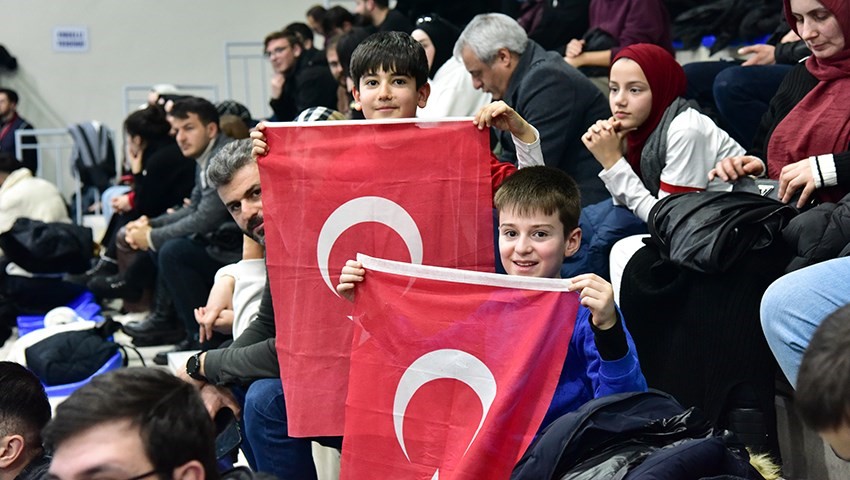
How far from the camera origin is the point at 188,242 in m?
6.13

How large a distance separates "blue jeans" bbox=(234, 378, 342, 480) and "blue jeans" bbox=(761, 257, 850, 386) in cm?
126

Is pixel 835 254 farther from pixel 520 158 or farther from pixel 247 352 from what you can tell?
pixel 247 352

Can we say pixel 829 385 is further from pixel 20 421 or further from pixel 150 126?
pixel 150 126

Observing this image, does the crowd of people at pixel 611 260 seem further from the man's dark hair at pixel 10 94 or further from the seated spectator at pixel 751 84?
the man's dark hair at pixel 10 94

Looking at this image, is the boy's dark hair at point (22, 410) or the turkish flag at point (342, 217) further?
the turkish flag at point (342, 217)

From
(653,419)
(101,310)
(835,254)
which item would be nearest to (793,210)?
(835,254)

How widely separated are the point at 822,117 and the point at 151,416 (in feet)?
7.95

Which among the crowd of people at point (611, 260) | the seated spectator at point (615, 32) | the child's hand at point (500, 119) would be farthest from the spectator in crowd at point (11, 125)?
the child's hand at point (500, 119)

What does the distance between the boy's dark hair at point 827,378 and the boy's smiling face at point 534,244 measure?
49.9 inches

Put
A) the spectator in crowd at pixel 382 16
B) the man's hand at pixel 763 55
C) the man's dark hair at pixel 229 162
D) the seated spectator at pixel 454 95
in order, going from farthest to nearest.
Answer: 1. the spectator in crowd at pixel 382 16
2. the seated spectator at pixel 454 95
3. the man's hand at pixel 763 55
4. the man's dark hair at pixel 229 162

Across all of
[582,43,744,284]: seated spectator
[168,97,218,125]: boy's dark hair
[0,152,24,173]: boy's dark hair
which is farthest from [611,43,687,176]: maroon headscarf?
[0,152,24,173]: boy's dark hair

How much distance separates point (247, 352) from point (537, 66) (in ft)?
6.28

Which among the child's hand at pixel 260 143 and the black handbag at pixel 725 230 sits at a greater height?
the child's hand at pixel 260 143

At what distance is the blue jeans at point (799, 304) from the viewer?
2871mm
